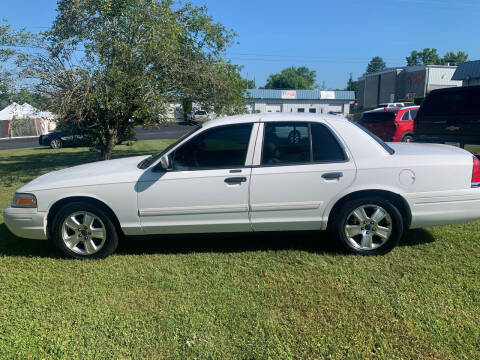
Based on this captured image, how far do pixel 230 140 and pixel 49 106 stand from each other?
6.43 metres

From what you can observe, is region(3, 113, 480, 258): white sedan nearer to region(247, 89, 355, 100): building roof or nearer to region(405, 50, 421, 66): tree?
region(247, 89, 355, 100): building roof

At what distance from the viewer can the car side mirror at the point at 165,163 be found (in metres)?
3.89

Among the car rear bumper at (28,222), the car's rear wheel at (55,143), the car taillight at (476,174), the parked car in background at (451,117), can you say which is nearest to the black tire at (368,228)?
the car taillight at (476,174)

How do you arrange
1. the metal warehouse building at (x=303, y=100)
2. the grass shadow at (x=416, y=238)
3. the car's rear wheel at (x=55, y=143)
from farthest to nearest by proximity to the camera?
the metal warehouse building at (x=303, y=100) → the car's rear wheel at (x=55, y=143) → the grass shadow at (x=416, y=238)

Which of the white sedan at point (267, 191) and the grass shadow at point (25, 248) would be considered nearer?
the white sedan at point (267, 191)

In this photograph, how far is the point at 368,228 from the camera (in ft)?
13.3

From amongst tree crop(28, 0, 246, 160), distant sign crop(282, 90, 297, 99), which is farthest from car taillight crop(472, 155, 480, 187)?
distant sign crop(282, 90, 297, 99)

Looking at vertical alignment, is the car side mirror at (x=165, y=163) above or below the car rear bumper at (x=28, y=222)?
above

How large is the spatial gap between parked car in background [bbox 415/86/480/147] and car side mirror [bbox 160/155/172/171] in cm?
775

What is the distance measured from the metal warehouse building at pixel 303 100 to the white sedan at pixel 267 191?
54879 mm

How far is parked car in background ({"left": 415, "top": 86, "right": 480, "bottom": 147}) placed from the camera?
8.70 meters

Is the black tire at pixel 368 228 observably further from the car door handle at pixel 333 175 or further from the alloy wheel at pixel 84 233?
the alloy wheel at pixel 84 233

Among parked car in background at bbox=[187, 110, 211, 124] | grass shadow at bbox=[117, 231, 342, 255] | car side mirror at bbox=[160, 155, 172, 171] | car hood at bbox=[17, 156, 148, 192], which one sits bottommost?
grass shadow at bbox=[117, 231, 342, 255]

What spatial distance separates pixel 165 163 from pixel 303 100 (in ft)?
195
